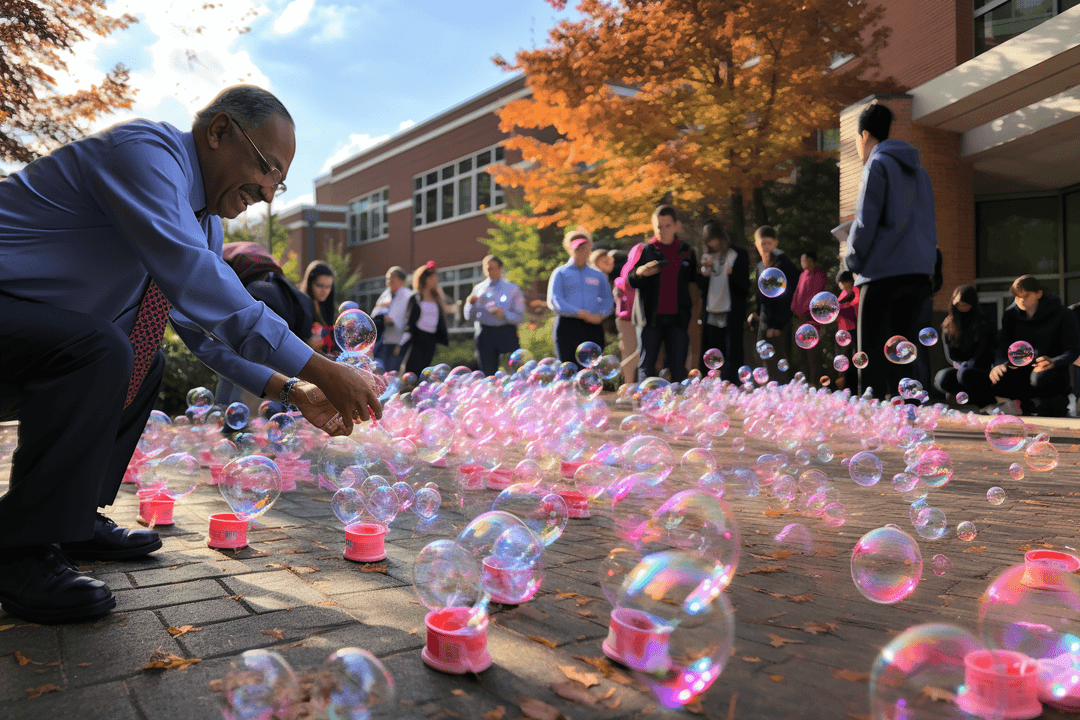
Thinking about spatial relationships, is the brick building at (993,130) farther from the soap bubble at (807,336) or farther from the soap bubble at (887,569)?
the soap bubble at (887,569)

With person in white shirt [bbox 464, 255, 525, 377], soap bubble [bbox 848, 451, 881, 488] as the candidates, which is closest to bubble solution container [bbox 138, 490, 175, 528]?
soap bubble [bbox 848, 451, 881, 488]

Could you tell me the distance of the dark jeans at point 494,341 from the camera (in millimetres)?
10062

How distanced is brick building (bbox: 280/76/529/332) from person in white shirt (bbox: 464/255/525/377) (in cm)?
1459

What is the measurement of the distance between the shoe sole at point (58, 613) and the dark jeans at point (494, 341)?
308 inches

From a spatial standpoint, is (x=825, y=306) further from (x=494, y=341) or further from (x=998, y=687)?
(x=998, y=687)

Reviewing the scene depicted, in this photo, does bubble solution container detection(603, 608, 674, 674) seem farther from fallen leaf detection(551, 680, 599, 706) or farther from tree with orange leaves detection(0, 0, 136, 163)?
tree with orange leaves detection(0, 0, 136, 163)

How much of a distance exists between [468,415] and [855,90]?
11.8m

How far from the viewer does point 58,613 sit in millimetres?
2176

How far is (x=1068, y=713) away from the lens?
175 centimetres

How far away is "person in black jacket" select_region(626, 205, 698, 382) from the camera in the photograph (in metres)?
8.25

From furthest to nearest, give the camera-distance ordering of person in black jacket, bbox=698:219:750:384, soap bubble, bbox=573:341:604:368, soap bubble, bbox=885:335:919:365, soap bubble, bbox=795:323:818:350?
1. person in black jacket, bbox=698:219:750:384
2. soap bubble, bbox=573:341:604:368
3. soap bubble, bbox=795:323:818:350
4. soap bubble, bbox=885:335:919:365

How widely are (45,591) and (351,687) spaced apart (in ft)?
4.09

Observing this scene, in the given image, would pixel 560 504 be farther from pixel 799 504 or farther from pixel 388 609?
pixel 799 504

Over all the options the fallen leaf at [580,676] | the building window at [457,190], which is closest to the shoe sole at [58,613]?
the fallen leaf at [580,676]
